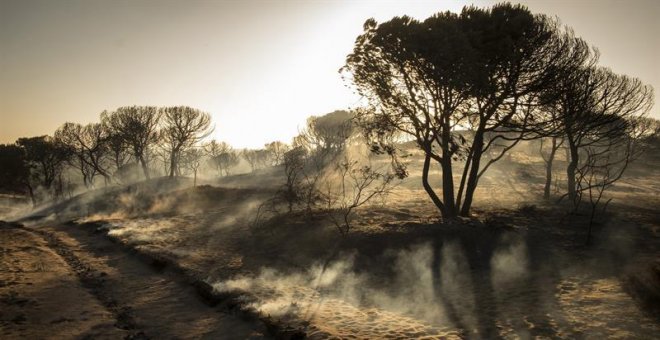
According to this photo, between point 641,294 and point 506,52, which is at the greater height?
point 506,52

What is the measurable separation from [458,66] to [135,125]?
48152mm

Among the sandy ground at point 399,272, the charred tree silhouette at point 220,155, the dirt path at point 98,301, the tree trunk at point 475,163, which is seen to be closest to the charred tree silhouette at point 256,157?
the charred tree silhouette at point 220,155

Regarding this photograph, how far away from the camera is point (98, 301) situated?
12.8 meters

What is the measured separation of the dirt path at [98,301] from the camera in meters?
10.5

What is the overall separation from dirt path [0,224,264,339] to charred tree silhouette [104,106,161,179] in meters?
36.2

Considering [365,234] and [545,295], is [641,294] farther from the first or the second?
[365,234]

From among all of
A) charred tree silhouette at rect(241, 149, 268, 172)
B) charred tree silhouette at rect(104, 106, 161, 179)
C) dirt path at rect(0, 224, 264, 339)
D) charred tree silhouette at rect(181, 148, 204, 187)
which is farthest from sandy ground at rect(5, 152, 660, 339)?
charred tree silhouette at rect(241, 149, 268, 172)

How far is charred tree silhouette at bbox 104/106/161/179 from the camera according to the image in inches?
2095

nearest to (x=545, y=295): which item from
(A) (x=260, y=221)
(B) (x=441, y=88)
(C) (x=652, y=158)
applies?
(B) (x=441, y=88)

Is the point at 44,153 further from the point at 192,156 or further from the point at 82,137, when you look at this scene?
the point at 192,156

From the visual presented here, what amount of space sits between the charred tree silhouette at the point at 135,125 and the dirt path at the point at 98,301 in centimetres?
3624

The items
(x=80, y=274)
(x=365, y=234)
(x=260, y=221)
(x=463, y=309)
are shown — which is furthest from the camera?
(x=260, y=221)

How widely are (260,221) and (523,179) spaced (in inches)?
1361

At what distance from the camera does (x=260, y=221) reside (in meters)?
23.7
